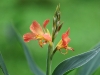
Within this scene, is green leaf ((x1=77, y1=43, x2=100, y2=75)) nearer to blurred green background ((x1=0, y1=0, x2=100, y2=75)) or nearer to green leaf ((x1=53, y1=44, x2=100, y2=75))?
green leaf ((x1=53, y1=44, x2=100, y2=75))

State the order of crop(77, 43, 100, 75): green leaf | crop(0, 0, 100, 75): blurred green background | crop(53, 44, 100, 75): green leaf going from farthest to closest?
crop(0, 0, 100, 75): blurred green background
crop(77, 43, 100, 75): green leaf
crop(53, 44, 100, 75): green leaf

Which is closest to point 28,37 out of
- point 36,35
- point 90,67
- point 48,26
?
point 36,35

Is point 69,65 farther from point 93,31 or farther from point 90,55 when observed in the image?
point 93,31

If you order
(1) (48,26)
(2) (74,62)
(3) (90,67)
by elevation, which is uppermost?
(2) (74,62)

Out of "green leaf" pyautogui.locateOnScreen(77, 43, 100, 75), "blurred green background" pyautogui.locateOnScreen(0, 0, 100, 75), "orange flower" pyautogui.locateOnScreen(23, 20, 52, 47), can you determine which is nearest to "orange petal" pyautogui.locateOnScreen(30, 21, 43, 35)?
"orange flower" pyautogui.locateOnScreen(23, 20, 52, 47)

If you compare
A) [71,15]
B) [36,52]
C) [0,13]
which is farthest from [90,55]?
[71,15]

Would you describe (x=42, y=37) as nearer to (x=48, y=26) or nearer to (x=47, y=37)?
(x=47, y=37)

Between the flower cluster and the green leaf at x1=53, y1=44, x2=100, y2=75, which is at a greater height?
the flower cluster

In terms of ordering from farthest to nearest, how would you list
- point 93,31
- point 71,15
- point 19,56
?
point 71,15
point 93,31
point 19,56
